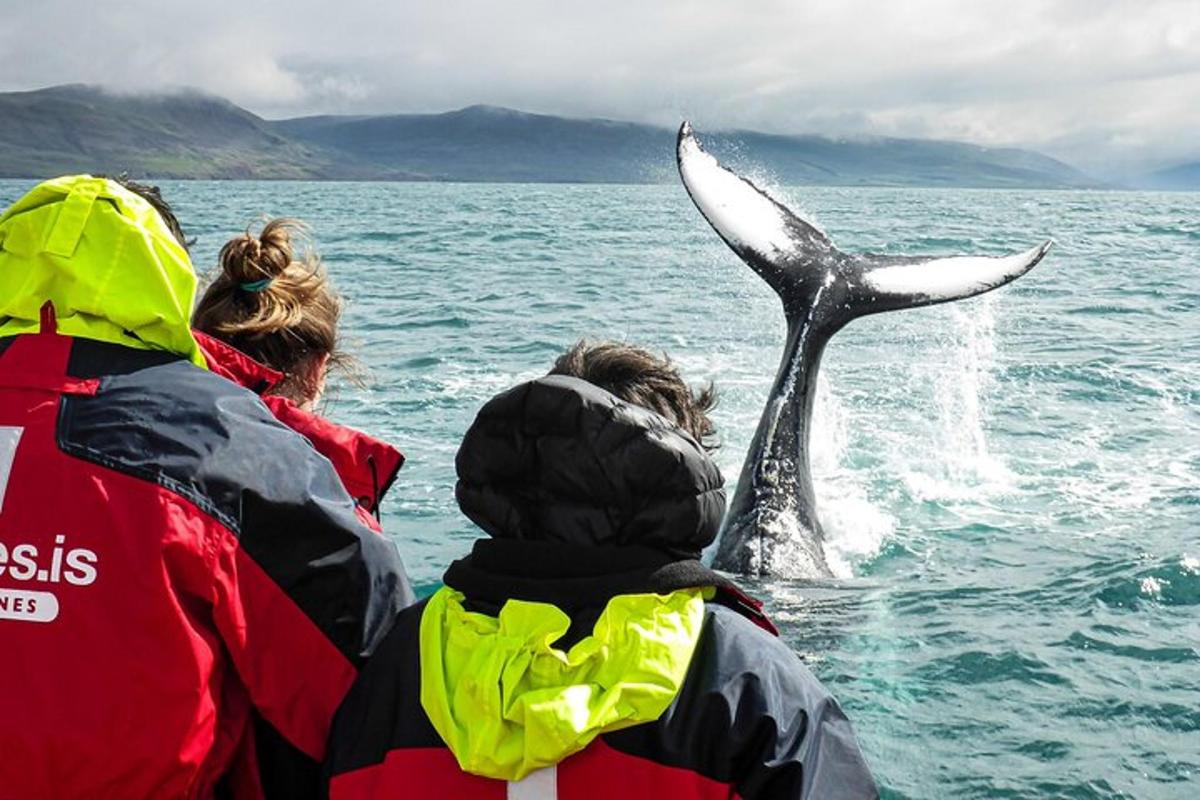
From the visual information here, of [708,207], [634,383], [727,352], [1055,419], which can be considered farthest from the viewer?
[727,352]

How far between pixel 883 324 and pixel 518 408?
16586 millimetres

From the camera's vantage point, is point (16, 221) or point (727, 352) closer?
point (16, 221)

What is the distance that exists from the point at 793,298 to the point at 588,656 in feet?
21.0

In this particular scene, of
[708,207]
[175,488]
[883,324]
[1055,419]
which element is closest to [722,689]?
[175,488]

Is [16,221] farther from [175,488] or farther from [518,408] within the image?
[518,408]

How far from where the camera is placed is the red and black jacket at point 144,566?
2273mm

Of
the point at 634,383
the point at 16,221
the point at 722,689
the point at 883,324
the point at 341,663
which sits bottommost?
the point at 883,324

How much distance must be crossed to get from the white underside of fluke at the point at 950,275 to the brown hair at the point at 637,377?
5.55 metres

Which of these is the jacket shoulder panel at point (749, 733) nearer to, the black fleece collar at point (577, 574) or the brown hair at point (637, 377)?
the black fleece collar at point (577, 574)

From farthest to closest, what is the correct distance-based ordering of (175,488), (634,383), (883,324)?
(883,324) → (634,383) → (175,488)

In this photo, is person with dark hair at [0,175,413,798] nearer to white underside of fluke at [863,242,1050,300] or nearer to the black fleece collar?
Answer: the black fleece collar

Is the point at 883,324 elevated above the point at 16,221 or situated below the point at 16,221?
below

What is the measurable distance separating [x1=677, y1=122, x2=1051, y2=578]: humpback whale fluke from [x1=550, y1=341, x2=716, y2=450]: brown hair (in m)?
3.82

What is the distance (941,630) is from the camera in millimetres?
6352
